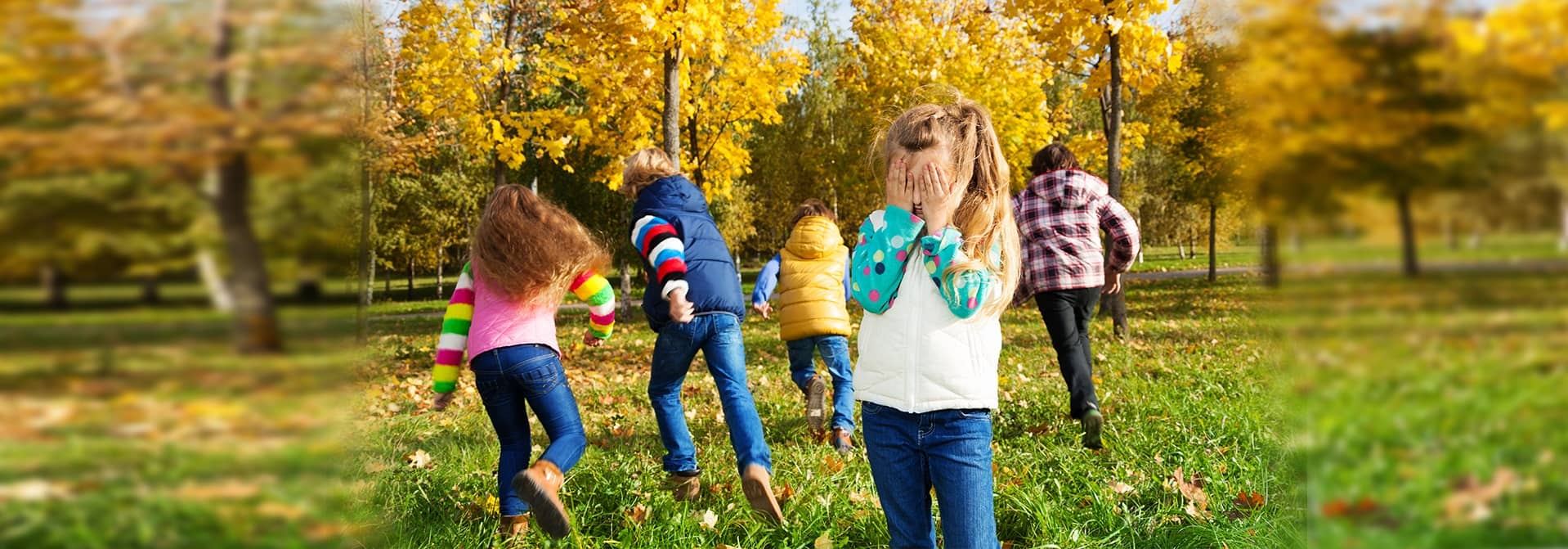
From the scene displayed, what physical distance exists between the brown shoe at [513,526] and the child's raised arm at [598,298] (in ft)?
2.96

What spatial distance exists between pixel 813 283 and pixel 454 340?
2.74 m

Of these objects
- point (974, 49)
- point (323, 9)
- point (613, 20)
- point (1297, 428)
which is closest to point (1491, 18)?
point (1297, 428)

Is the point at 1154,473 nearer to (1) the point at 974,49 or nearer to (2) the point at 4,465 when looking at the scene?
(2) the point at 4,465

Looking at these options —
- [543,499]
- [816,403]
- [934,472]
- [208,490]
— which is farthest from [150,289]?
[816,403]

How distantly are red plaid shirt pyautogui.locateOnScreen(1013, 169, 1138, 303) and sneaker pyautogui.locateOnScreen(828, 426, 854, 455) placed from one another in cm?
→ 129

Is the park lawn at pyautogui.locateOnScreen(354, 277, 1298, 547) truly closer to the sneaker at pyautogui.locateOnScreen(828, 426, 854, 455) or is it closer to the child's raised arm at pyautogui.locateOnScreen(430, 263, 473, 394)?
the sneaker at pyautogui.locateOnScreen(828, 426, 854, 455)

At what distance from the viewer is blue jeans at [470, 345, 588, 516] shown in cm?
385

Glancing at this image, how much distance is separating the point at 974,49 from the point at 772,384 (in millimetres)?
6000

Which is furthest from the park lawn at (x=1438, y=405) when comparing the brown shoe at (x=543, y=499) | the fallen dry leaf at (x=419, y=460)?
the fallen dry leaf at (x=419, y=460)

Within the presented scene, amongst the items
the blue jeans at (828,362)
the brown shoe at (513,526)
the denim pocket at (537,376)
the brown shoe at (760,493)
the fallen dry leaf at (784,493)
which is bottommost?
the brown shoe at (513,526)

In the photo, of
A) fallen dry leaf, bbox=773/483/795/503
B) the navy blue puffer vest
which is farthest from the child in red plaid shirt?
fallen dry leaf, bbox=773/483/795/503

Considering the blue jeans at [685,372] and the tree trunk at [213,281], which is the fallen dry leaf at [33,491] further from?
the blue jeans at [685,372]

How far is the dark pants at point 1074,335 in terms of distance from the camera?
196 inches

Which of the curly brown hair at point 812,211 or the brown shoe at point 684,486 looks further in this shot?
the curly brown hair at point 812,211
